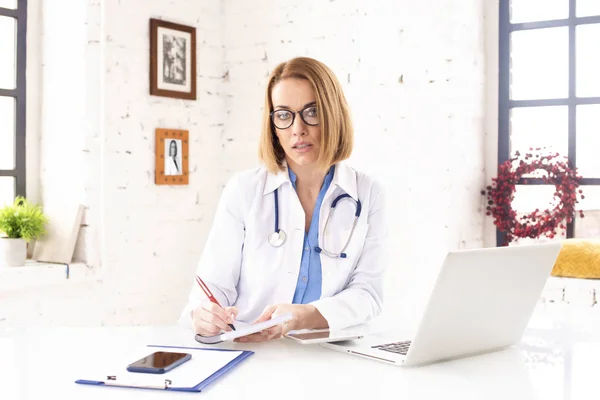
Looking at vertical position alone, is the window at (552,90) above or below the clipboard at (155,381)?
above

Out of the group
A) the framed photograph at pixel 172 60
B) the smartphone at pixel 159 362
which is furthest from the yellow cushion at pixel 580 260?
the smartphone at pixel 159 362

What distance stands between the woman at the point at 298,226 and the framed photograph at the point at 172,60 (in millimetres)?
1524

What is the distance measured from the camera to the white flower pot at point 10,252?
311 centimetres

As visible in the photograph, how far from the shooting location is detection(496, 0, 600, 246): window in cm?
349

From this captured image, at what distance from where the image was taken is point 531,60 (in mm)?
3627

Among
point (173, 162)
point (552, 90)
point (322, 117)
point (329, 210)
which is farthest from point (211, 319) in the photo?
point (552, 90)

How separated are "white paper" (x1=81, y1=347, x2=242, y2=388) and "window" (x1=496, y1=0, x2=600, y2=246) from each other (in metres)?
2.44

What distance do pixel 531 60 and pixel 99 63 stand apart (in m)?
2.13

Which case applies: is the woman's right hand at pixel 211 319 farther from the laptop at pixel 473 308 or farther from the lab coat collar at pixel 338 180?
the lab coat collar at pixel 338 180

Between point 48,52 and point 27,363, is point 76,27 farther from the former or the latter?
point 27,363

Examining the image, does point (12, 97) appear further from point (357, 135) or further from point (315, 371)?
point (315, 371)

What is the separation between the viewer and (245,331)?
152 cm

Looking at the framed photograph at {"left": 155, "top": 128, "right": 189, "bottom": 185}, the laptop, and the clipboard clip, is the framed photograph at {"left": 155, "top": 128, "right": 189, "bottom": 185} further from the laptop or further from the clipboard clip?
the clipboard clip

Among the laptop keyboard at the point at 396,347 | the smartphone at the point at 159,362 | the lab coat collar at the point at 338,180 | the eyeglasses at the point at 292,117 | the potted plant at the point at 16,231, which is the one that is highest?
the eyeglasses at the point at 292,117
